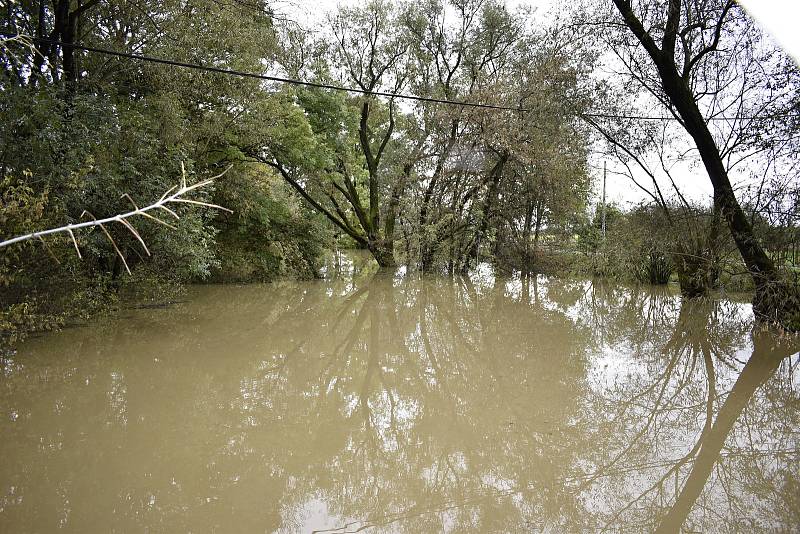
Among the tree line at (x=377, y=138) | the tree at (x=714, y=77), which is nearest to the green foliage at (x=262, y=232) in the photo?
the tree line at (x=377, y=138)

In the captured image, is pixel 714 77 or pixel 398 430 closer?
pixel 398 430

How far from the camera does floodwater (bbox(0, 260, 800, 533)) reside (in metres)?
3.31

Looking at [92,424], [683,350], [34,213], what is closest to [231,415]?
[92,424]

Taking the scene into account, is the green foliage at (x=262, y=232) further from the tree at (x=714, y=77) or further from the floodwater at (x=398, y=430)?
the tree at (x=714, y=77)

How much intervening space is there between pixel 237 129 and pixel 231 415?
1018 cm

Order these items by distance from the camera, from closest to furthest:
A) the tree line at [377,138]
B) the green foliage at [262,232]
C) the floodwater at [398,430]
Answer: the floodwater at [398,430] → the tree line at [377,138] → the green foliage at [262,232]

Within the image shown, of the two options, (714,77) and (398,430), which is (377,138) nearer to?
(714,77)

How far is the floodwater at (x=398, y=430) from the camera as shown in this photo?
3.31 meters

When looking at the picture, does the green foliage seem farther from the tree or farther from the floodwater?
the tree

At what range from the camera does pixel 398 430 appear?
4.74m

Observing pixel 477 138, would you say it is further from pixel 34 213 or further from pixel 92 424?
pixel 92 424

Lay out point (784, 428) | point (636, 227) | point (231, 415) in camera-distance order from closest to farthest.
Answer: point (784, 428) < point (231, 415) < point (636, 227)

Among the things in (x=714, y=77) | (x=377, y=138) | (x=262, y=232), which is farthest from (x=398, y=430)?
(x=377, y=138)

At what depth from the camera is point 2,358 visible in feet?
22.4
